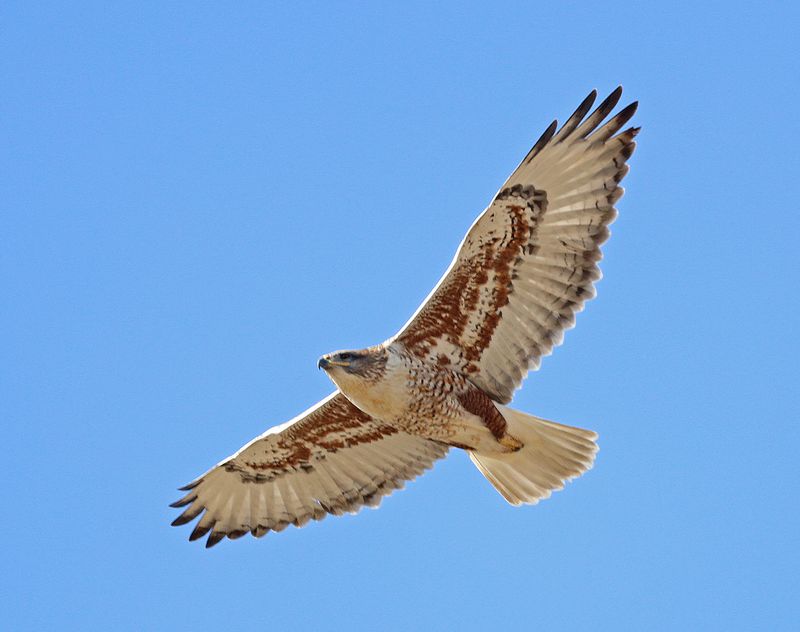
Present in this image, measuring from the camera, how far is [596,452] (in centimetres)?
1062

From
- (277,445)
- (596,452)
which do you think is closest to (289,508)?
(277,445)

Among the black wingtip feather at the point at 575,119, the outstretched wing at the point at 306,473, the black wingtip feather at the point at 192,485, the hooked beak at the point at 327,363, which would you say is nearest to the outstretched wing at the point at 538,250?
the black wingtip feather at the point at 575,119

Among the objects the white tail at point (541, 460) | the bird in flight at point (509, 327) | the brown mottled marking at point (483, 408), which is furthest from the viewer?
the white tail at point (541, 460)

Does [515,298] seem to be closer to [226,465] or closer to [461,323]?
[461,323]

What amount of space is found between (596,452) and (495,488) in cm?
88

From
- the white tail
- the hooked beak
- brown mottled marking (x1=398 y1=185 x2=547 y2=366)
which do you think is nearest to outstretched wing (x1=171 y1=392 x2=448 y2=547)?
the white tail

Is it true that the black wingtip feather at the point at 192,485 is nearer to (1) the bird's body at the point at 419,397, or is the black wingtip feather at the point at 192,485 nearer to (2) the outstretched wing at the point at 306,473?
(2) the outstretched wing at the point at 306,473

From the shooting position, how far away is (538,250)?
10.1m

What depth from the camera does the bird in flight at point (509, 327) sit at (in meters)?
9.98

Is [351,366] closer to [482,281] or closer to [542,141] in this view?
[482,281]

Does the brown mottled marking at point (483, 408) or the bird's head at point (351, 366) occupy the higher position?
the bird's head at point (351, 366)

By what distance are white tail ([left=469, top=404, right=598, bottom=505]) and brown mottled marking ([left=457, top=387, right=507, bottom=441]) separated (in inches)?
9.0

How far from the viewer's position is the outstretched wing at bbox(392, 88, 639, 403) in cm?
998

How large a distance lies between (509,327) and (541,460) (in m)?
1.16
